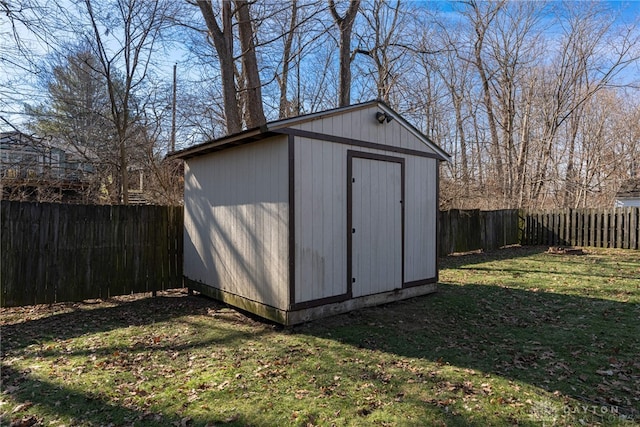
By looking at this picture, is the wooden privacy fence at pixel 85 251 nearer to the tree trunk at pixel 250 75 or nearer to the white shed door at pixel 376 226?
the white shed door at pixel 376 226

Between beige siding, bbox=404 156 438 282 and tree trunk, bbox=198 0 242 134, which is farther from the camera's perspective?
tree trunk, bbox=198 0 242 134

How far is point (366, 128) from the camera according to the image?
5.58 metres

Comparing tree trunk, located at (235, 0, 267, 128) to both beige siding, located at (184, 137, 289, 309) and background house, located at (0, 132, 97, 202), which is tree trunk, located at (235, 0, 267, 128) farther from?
background house, located at (0, 132, 97, 202)

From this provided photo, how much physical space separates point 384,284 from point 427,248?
1.22m

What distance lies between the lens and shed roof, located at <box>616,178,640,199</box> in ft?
54.5

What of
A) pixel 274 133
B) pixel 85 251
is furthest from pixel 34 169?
pixel 274 133

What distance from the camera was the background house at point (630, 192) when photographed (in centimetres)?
1662

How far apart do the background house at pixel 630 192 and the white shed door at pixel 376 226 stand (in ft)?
52.1

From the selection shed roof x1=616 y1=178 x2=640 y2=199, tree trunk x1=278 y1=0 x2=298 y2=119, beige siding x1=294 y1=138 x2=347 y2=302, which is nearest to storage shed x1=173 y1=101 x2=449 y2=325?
beige siding x1=294 y1=138 x2=347 y2=302

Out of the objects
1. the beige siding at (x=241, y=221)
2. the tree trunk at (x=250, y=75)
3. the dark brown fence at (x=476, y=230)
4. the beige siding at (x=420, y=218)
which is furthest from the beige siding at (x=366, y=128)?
the dark brown fence at (x=476, y=230)

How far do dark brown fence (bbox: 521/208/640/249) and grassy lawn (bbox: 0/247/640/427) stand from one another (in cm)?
688

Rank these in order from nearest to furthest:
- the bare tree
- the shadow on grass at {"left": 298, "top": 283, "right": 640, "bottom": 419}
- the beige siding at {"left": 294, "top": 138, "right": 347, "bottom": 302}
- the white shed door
→ 1. the shadow on grass at {"left": 298, "top": 283, "right": 640, "bottom": 419}
2. the beige siding at {"left": 294, "top": 138, "right": 347, "bottom": 302}
3. the white shed door
4. the bare tree

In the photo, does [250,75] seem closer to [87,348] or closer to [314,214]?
[314,214]

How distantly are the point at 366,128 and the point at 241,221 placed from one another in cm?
224
